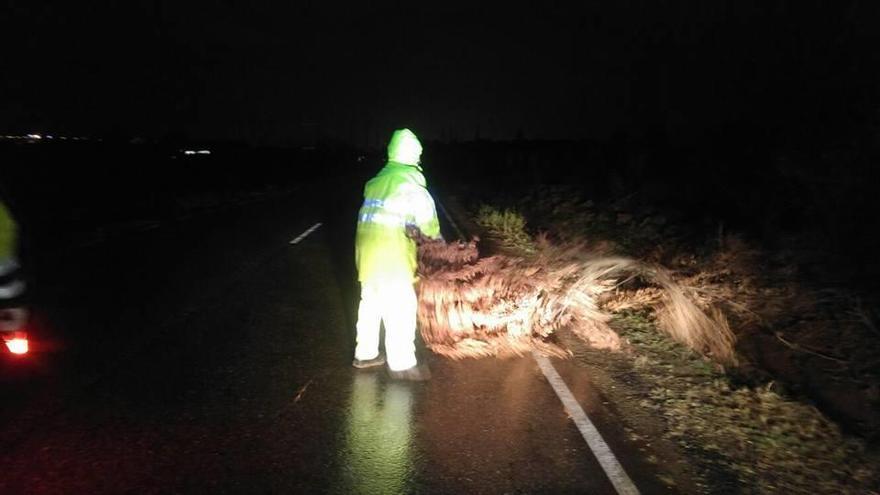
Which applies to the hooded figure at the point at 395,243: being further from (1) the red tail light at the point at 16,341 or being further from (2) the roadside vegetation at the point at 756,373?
(1) the red tail light at the point at 16,341

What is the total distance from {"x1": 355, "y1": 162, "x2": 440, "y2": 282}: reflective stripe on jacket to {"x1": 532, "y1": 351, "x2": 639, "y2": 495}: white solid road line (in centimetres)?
161

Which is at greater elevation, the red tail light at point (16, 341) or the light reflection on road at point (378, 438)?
the red tail light at point (16, 341)

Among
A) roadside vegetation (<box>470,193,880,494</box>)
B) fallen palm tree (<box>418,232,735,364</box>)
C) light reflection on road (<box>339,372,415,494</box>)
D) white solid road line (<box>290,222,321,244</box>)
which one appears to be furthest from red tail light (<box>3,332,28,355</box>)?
white solid road line (<box>290,222,321,244</box>)

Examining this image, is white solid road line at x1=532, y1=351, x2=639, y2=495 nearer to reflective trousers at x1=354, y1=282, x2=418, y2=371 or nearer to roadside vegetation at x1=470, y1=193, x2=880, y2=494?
roadside vegetation at x1=470, y1=193, x2=880, y2=494

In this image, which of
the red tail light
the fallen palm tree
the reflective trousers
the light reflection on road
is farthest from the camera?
the fallen palm tree

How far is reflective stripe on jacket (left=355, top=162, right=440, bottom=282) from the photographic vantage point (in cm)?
555

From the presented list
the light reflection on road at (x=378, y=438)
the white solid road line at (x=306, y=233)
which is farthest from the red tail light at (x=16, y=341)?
the white solid road line at (x=306, y=233)

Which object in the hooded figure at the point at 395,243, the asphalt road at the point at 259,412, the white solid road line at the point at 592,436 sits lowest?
the asphalt road at the point at 259,412

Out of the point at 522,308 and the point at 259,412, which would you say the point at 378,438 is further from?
the point at 522,308

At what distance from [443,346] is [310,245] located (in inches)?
334

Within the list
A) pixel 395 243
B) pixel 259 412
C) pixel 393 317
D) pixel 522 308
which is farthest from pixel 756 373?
pixel 259 412

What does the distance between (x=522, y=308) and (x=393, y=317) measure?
1.68 m

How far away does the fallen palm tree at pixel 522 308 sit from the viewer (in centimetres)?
683

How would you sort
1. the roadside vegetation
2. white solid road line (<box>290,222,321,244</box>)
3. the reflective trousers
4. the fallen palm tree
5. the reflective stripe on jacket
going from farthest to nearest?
white solid road line (<box>290,222,321,244</box>) → the fallen palm tree → the reflective trousers → the reflective stripe on jacket → the roadside vegetation
